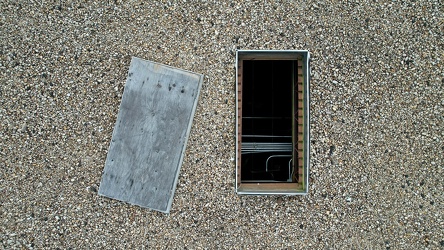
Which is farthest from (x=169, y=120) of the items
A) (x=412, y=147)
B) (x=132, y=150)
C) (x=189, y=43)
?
(x=412, y=147)

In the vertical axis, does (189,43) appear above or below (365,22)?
below

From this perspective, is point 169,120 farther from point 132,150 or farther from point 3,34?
point 3,34

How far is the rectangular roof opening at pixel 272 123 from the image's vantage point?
10.2 ft

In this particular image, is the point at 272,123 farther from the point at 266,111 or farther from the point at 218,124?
the point at 218,124

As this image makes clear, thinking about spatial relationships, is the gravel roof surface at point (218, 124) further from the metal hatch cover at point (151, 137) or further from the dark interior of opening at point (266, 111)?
the dark interior of opening at point (266, 111)

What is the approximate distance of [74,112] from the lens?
10.3ft

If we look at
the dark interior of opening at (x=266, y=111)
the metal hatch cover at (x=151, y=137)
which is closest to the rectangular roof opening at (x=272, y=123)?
the dark interior of opening at (x=266, y=111)

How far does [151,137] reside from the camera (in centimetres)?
307

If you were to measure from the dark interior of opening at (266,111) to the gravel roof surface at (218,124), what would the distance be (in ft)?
3.04

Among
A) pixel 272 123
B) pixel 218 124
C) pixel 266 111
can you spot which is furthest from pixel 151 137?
pixel 266 111

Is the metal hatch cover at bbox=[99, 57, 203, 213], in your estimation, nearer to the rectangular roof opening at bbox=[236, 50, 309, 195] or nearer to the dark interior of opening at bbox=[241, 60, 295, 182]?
the rectangular roof opening at bbox=[236, 50, 309, 195]

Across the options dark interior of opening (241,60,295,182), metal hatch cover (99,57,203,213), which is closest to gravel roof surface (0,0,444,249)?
metal hatch cover (99,57,203,213)

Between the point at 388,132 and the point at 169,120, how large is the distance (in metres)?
1.99

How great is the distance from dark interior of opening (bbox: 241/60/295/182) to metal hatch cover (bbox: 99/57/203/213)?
1.14 metres
